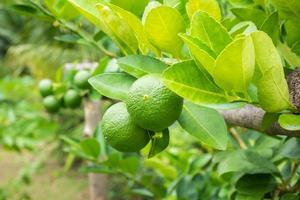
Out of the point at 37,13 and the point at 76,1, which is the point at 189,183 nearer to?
the point at 37,13

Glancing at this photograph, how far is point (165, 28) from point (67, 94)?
75 cm

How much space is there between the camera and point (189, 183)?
3.95 ft

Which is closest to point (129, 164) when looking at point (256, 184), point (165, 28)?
point (256, 184)

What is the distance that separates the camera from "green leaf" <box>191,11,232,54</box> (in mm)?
501

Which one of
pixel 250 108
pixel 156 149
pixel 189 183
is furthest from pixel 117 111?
pixel 189 183

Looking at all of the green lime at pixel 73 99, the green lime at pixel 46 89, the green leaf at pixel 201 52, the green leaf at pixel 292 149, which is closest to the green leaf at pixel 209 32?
the green leaf at pixel 201 52

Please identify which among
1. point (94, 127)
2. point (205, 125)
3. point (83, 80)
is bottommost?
point (94, 127)

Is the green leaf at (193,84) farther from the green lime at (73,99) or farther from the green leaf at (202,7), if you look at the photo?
the green lime at (73,99)

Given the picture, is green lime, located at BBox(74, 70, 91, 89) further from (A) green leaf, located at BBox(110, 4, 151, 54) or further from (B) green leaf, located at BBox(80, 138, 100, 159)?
(A) green leaf, located at BBox(110, 4, 151, 54)

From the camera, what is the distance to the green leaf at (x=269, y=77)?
0.48 m

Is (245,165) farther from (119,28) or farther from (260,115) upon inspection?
(119,28)

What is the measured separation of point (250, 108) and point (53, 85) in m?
0.81

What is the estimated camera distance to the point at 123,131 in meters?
0.58

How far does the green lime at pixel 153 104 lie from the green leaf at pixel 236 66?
0.08m
